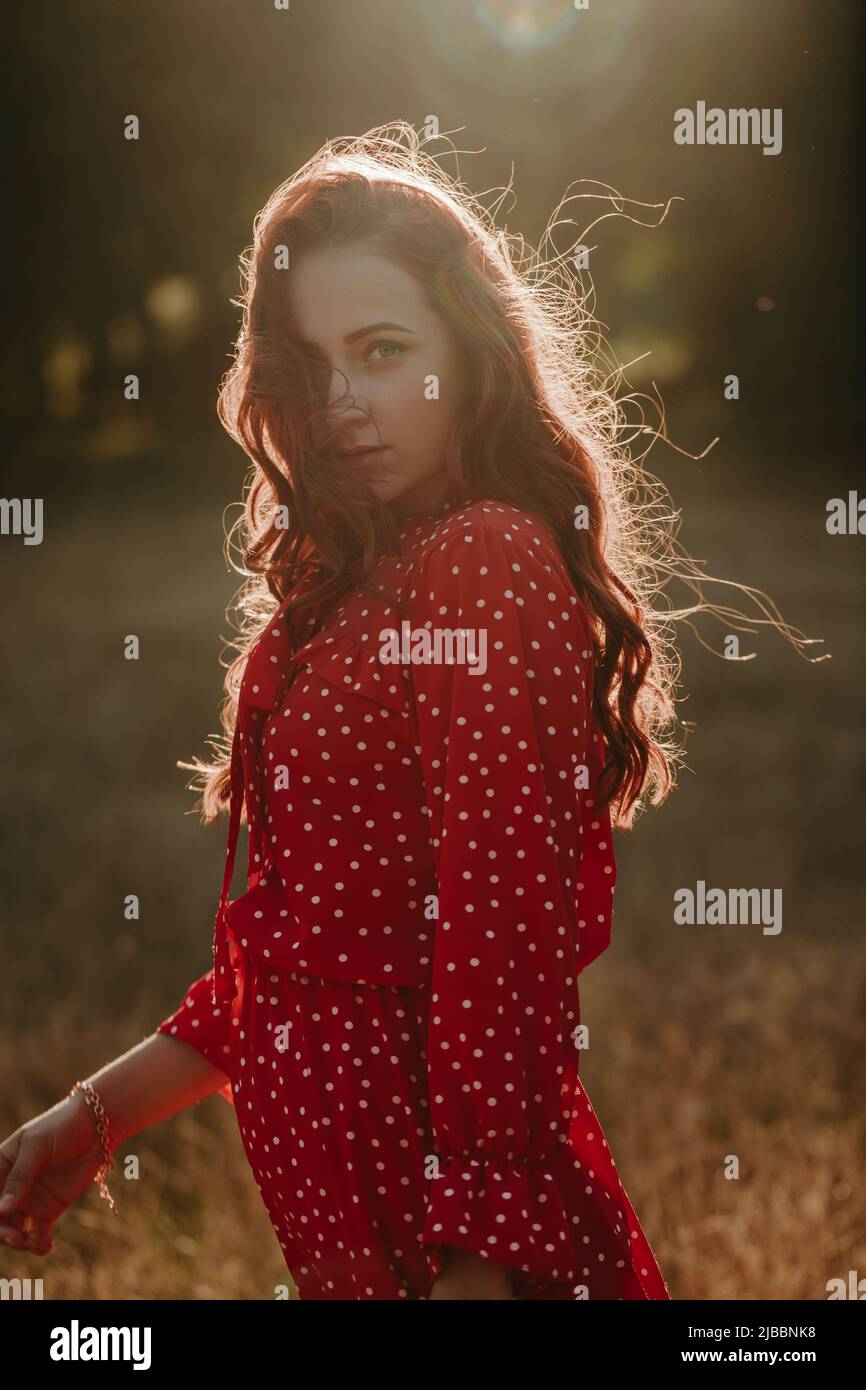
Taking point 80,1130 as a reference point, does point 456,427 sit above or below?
above

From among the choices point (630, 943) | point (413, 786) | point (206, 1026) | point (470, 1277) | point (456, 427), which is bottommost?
point (630, 943)

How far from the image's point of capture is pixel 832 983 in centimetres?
364

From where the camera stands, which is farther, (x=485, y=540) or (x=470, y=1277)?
(x=485, y=540)

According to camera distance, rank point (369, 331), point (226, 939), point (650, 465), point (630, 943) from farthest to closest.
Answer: point (650, 465), point (630, 943), point (226, 939), point (369, 331)

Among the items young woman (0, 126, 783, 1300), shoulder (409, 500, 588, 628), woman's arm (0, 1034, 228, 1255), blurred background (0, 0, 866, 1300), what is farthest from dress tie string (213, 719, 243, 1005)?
blurred background (0, 0, 866, 1300)

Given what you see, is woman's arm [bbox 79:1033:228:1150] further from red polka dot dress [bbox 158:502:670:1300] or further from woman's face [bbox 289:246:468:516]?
woman's face [bbox 289:246:468:516]

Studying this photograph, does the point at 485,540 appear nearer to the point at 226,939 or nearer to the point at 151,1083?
the point at 226,939

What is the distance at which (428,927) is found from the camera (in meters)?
1.33

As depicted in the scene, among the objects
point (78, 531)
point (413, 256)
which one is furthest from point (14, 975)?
point (78, 531)

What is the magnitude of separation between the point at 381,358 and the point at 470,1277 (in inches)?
34.9

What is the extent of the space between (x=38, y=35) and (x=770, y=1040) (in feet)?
19.4

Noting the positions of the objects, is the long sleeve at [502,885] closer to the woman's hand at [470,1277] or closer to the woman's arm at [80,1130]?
the woman's hand at [470,1277]

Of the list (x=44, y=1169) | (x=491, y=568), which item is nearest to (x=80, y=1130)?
(x=44, y=1169)

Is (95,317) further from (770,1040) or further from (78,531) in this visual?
(770,1040)
